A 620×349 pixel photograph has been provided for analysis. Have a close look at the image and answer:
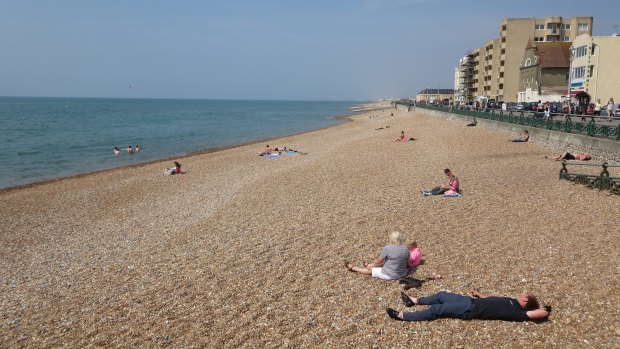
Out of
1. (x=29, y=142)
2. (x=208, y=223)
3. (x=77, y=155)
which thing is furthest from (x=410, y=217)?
(x=29, y=142)

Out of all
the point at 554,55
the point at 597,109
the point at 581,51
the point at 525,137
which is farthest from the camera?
the point at 554,55

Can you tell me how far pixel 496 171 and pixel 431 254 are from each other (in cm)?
931

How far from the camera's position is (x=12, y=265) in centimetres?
957

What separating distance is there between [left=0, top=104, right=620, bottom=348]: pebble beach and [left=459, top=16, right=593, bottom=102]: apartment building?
64.0 metres

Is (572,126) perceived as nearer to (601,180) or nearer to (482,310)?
(601,180)

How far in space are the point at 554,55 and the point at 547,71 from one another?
246cm

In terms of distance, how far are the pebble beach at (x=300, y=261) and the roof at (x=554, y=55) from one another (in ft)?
157

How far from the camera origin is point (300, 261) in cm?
844

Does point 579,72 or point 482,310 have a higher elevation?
point 579,72

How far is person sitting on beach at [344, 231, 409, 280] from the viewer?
731 cm

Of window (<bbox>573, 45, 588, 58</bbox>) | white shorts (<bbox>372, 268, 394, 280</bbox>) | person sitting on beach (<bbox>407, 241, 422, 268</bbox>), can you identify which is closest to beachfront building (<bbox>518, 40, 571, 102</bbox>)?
window (<bbox>573, 45, 588, 58</bbox>)

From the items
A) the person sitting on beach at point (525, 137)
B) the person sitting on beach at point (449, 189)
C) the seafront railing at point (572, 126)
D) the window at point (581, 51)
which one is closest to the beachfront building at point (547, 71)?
the window at point (581, 51)

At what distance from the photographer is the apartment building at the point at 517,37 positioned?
72.5m

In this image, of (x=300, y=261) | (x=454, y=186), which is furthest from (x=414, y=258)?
(x=454, y=186)
